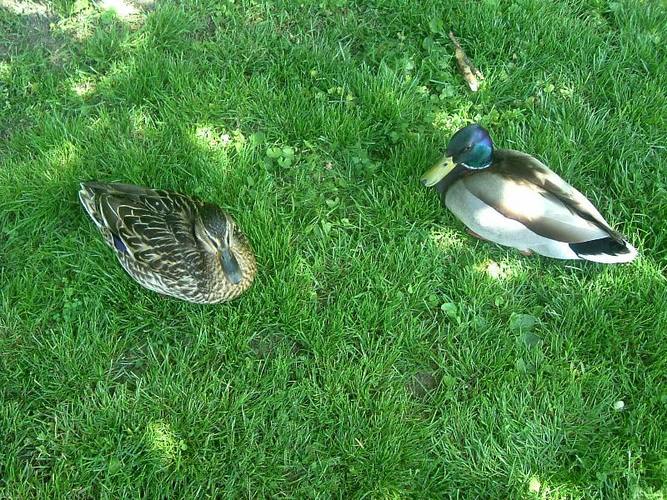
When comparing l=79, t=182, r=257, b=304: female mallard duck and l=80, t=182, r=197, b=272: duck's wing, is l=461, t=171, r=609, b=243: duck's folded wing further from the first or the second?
l=80, t=182, r=197, b=272: duck's wing

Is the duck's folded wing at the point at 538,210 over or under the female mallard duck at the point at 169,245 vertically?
over

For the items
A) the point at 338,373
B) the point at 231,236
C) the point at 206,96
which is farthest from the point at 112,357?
the point at 206,96

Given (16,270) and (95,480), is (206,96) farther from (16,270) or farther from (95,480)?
(95,480)

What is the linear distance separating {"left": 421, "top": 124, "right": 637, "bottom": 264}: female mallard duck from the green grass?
0.59 feet

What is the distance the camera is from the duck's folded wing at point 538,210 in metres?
3.01

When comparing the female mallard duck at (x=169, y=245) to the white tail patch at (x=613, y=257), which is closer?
the female mallard duck at (x=169, y=245)

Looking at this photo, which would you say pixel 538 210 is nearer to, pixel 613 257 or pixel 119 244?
pixel 613 257

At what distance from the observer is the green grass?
2.85m

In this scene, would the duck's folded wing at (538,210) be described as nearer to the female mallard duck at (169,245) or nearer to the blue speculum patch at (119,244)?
the female mallard duck at (169,245)

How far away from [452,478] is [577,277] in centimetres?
126

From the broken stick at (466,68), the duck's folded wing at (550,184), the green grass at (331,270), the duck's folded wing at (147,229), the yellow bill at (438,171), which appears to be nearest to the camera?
the green grass at (331,270)

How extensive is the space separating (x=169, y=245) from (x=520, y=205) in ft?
5.79

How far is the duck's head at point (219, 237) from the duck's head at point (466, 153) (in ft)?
3.82

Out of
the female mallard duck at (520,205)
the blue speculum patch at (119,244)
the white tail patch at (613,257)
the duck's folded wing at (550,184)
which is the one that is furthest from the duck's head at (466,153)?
the blue speculum patch at (119,244)
